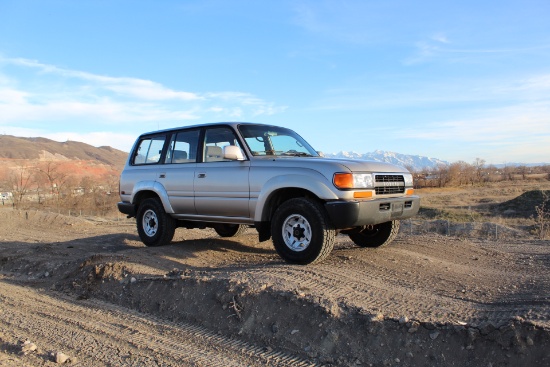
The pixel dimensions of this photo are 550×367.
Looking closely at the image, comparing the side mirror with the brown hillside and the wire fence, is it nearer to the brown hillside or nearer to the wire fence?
the wire fence

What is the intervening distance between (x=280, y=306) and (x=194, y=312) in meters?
1.03

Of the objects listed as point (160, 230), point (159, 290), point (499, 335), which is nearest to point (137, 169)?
point (160, 230)

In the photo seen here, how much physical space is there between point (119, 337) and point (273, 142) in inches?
139

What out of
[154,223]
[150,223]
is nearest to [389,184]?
[154,223]

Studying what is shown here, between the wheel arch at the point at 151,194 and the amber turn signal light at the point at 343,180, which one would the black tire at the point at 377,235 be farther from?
the wheel arch at the point at 151,194

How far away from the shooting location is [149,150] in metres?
7.89

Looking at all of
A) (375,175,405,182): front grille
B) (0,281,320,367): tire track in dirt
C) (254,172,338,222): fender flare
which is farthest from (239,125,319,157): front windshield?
(0,281,320,367): tire track in dirt

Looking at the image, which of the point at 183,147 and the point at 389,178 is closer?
the point at 389,178

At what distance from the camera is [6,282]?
652 centimetres

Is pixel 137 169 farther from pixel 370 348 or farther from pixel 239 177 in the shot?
pixel 370 348

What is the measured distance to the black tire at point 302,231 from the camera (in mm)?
5262

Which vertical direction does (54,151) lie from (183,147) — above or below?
above

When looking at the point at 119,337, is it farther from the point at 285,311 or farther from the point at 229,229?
the point at 229,229

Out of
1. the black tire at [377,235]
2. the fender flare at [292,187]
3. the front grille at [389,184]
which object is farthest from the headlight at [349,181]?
the black tire at [377,235]
